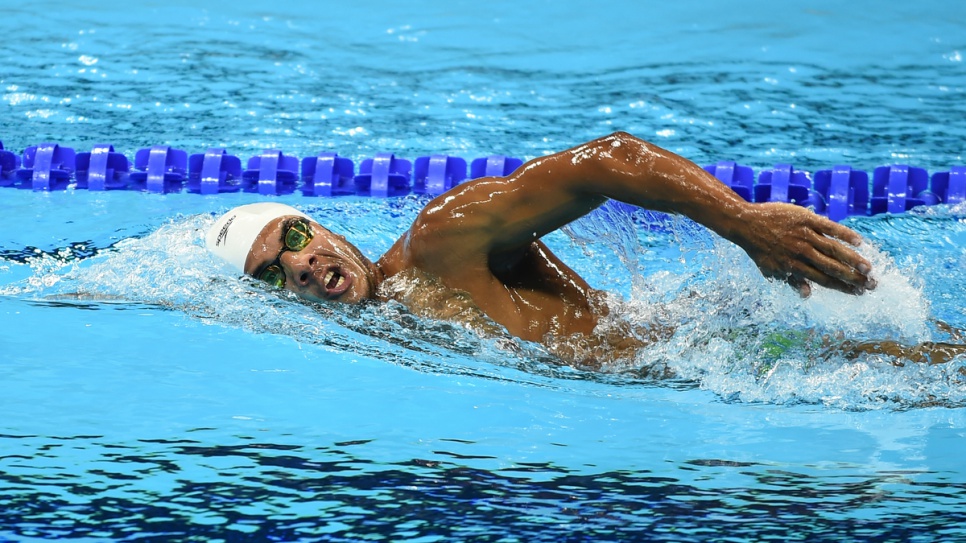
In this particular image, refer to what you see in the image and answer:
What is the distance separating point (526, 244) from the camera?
311 centimetres

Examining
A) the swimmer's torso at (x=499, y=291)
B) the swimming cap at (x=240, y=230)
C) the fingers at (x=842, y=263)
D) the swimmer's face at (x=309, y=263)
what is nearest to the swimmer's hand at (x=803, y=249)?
the fingers at (x=842, y=263)

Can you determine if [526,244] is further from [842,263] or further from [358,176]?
[358,176]

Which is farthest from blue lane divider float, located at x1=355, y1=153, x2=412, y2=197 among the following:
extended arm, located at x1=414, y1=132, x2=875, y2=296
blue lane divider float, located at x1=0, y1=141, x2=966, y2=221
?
extended arm, located at x1=414, y1=132, x2=875, y2=296

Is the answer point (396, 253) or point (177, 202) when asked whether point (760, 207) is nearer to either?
point (396, 253)

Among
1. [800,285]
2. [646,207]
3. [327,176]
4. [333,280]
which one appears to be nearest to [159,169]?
[327,176]

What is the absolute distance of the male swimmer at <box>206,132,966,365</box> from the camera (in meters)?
2.41

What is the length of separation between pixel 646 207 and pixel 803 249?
0.46 meters

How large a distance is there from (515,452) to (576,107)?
166 inches

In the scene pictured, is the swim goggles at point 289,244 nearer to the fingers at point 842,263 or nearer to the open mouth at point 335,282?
the open mouth at point 335,282

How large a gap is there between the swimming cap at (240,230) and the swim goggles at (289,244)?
110 millimetres

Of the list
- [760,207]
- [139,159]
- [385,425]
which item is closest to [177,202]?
[139,159]

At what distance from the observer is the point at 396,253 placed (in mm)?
3322

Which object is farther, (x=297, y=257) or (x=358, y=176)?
(x=358, y=176)

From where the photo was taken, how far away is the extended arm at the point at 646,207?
2.37 m
